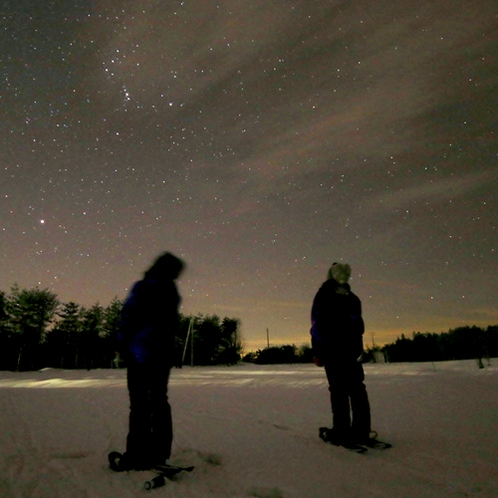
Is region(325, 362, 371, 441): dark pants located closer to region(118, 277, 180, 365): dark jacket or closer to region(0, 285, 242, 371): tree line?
region(118, 277, 180, 365): dark jacket

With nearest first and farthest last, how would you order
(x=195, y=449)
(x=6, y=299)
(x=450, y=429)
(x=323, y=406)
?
(x=195, y=449) < (x=450, y=429) < (x=323, y=406) < (x=6, y=299)

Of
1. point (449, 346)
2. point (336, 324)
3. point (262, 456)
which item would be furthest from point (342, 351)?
point (449, 346)

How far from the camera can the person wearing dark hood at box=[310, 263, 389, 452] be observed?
3.87 meters

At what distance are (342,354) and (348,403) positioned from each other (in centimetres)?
53

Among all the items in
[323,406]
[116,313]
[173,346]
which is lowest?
[323,406]

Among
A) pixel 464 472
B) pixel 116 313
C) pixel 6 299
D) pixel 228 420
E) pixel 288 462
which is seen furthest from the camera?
pixel 116 313

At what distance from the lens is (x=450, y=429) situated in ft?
15.3

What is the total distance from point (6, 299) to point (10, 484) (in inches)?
1833

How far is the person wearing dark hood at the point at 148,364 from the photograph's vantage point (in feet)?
10.2

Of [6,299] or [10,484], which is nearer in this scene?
[10,484]

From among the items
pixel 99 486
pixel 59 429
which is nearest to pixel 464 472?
pixel 99 486

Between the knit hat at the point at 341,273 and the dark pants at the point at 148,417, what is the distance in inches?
91.7

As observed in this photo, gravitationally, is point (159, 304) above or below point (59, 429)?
above

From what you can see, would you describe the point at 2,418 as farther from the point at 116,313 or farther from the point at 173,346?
the point at 116,313
